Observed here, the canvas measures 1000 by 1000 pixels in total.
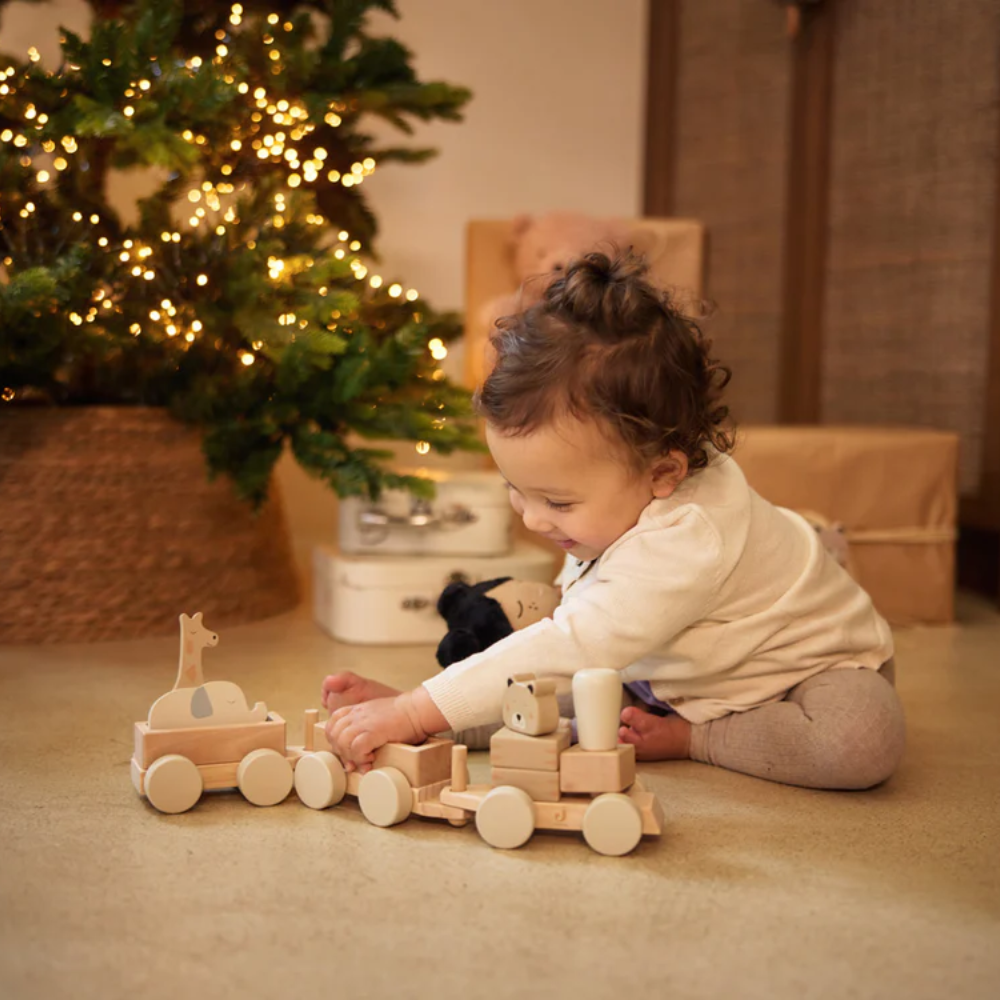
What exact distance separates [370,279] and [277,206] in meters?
0.22

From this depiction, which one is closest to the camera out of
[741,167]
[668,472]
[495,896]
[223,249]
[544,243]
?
[495,896]

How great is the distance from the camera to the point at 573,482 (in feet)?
3.34

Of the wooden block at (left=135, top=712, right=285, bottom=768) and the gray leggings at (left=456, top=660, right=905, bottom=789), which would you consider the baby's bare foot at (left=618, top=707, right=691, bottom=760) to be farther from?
the wooden block at (left=135, top=712, right=285, bottom=768)

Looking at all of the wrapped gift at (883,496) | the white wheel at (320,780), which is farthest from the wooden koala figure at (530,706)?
the wrapped gift at (883,496)

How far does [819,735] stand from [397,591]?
72cm

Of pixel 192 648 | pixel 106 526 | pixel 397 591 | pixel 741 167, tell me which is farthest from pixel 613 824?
pixel 741 167

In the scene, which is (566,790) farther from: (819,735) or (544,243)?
(544,243)

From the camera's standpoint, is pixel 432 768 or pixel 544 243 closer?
pixel 432 768

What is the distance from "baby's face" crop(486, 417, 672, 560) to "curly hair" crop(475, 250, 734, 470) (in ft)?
0.04

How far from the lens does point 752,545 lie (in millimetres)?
1091

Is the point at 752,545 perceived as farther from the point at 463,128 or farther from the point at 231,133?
the point at 463,128

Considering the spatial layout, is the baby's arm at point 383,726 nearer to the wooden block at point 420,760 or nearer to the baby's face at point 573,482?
the wooden block at point 420,760

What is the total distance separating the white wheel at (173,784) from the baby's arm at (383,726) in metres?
0.11

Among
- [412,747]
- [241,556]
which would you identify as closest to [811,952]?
[412,747]
